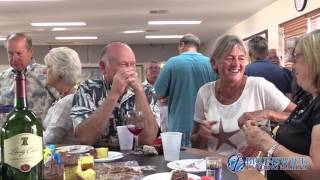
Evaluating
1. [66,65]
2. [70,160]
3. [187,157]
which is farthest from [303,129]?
[66,65]

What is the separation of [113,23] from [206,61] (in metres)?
4.99

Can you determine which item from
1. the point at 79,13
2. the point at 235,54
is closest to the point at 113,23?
the point at 79,13

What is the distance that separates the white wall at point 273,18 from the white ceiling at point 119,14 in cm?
16

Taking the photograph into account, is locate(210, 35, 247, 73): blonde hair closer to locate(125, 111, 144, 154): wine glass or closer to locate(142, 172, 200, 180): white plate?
locate(125, 111, 144, 154): wine glass

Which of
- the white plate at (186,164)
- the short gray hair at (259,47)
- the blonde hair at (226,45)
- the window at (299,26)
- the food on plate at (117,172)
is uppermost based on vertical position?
the window at (299,26)

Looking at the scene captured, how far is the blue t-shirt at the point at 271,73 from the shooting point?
388cm

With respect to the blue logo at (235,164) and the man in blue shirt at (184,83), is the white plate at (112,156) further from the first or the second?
the man in blue shirt at (184,83)

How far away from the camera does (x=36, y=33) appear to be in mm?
9711

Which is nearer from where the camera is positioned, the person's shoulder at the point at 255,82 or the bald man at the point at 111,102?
the bald man at the point at 111,102

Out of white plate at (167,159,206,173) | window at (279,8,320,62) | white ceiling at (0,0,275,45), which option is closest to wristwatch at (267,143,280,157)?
white plate at (167,159,206,173)

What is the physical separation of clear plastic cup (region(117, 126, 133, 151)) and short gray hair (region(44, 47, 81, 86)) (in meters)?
0.78

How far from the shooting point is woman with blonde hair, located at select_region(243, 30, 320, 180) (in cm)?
141

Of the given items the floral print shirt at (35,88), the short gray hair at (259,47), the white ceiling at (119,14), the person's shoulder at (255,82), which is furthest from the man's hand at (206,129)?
the white ceiling at (119,14)

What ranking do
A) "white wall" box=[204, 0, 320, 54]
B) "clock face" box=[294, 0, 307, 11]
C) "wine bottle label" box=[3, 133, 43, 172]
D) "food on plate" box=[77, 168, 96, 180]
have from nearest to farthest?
"wine bottle label" box=[3, 133, 43, 172]
"food on plate" box=[77, 168, 96, 180]
"clock face" box=[294, 0, 307, 11]
"white wall" box=[204, 0, 320, 54]
